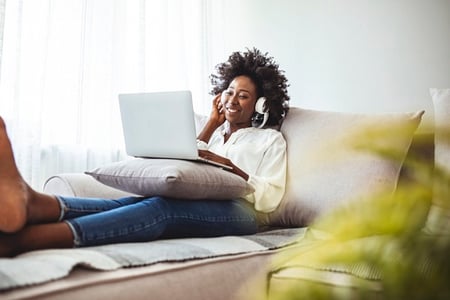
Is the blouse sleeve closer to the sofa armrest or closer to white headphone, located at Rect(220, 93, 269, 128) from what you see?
white headphone, located at Rect(220, 93, 269, 128)

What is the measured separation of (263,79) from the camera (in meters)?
2.05

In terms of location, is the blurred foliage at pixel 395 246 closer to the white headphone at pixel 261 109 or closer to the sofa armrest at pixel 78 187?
the sofa armrest at pixel 78 187

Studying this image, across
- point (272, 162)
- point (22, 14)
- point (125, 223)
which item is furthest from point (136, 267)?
point (22, 14)

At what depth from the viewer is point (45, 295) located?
75cm

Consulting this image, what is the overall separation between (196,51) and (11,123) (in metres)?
1.11

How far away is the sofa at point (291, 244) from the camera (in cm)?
31

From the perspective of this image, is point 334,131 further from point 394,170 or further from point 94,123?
point 94,123

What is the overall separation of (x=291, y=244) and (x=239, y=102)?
861 mm

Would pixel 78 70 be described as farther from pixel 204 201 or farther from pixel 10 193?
pixel 10 193

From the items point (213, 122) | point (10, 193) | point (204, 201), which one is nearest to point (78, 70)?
point (213, 122)

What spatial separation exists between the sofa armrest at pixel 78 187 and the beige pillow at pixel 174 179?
104 mm

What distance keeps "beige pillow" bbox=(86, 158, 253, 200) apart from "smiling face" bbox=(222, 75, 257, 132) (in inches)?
19.9

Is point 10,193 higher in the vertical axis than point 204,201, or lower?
higher

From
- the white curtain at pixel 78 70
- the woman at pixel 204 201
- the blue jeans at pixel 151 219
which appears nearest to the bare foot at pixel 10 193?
the woman at pixel 204 201
